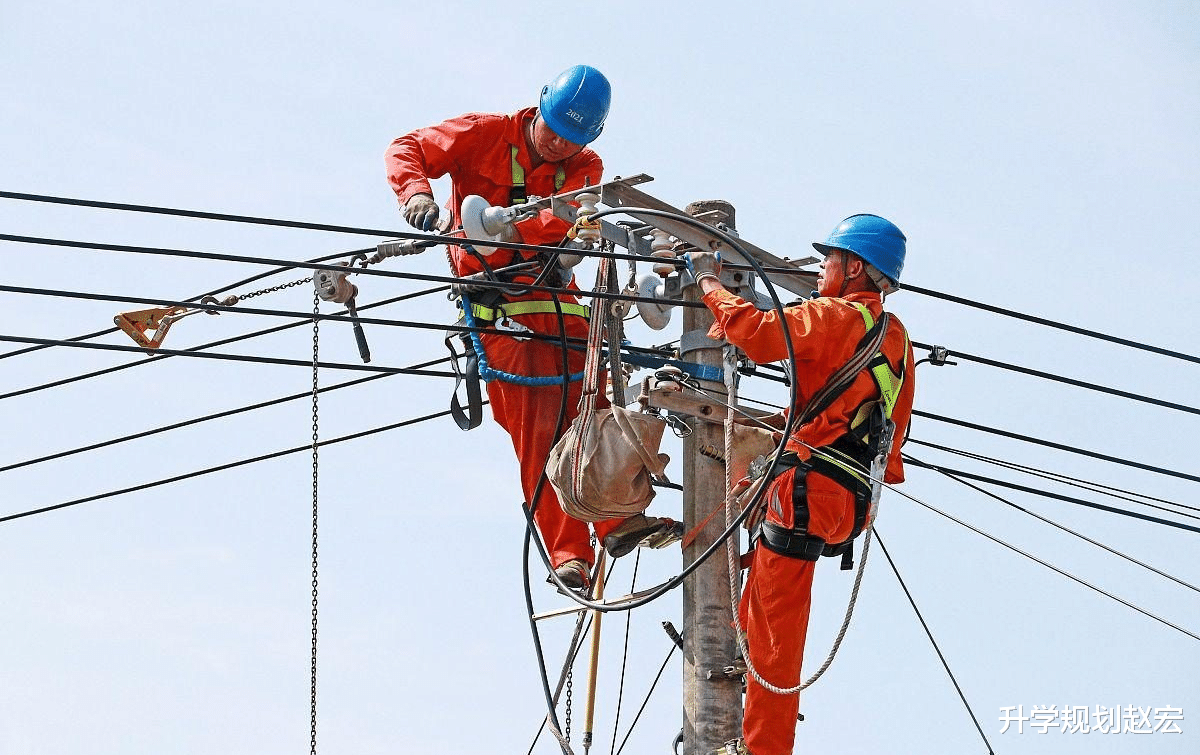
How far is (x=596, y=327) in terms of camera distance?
24.9ft

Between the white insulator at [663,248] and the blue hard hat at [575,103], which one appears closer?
the white insulator at [663,248]

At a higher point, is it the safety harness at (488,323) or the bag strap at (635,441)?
the safety harness at (488,323)

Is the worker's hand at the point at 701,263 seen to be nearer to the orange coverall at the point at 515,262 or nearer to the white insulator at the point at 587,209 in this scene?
the white insulator at the point at 587,209

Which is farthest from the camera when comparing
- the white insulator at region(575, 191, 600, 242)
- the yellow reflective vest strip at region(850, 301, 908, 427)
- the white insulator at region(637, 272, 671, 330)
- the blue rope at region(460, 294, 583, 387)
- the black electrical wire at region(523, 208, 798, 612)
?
the blue rope at region(460, 294, 583, 387)

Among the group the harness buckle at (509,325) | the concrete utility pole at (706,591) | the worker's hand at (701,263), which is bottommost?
the concrete utility pole at (706,591)

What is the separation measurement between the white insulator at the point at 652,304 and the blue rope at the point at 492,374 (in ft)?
1.70

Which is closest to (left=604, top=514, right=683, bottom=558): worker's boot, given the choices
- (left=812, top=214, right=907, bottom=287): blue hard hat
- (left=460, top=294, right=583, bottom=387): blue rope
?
(left=460, top=294, right=583, bottom=387): blue rope

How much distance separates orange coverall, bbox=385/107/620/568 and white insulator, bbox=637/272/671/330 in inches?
17.0

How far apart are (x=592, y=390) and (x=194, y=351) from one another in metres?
1.74

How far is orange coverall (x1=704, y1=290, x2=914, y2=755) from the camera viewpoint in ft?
22.6

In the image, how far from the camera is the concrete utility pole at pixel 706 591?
7.33 meters

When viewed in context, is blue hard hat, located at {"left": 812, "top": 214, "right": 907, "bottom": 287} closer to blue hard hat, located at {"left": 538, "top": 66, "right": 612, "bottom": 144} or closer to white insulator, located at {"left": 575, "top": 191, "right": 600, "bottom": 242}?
white insulator, located at {"left": 575, "top": 191, "right": 600, "bottom": 242}

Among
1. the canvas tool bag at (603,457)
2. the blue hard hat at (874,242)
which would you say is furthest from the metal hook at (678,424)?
the blue hard hat at (874,242)

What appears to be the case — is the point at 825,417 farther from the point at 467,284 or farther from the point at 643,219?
the point at 467,284
